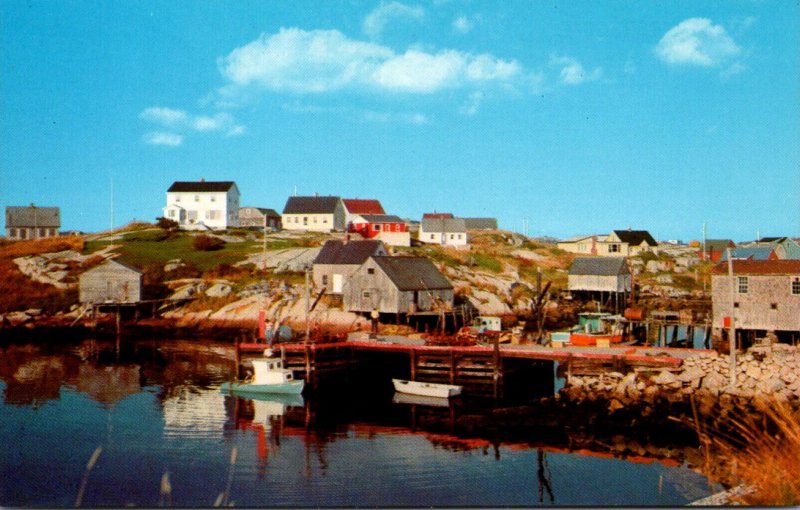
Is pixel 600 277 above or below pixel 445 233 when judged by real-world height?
below

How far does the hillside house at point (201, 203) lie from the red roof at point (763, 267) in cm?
6469

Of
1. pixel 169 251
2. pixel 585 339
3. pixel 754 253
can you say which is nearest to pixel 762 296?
pixel 754 253

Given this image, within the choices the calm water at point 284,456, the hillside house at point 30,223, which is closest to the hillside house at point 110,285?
the hillside house at point 30,223

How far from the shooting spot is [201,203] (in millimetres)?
93312

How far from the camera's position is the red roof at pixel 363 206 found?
105062 mm

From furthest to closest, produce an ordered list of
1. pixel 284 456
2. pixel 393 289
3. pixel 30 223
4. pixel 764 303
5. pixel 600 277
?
pixel 30 223, pixel 600 277, pixel 393 289, pixel 764 303, pixel 284 456

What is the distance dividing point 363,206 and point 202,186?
78.3 feet

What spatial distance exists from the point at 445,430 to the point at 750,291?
72.7 ft

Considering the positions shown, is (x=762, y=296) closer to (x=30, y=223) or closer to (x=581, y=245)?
(x=581, y=245)

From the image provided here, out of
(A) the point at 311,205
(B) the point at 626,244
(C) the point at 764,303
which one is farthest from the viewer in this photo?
(B) the point at 626,244

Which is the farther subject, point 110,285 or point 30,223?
point 30,223

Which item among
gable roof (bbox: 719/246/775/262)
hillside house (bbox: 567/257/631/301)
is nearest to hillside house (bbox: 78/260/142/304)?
hillside house (bbox: 567/257/631/301)

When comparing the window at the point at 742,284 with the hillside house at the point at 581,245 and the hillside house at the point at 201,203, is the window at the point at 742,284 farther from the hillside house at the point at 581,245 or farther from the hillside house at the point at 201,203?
the hillside house at the point at 201,203

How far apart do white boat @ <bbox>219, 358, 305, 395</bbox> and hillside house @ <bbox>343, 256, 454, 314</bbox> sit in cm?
1657
